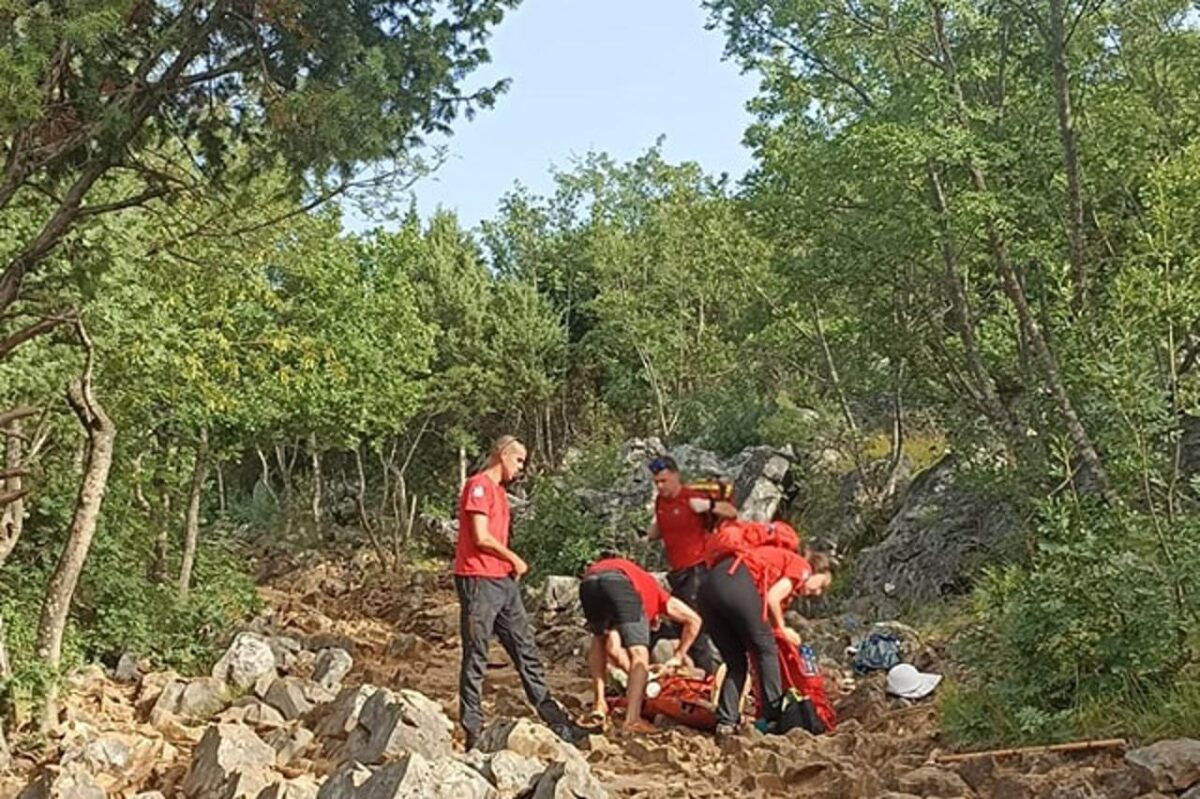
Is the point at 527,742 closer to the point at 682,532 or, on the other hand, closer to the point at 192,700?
the point at 682,532

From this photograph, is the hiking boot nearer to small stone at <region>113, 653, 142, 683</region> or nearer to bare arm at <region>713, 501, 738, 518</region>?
bare arm at <region>713, 501, 738, 518</region>

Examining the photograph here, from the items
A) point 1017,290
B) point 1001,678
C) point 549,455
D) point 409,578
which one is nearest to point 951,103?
point 1017,290

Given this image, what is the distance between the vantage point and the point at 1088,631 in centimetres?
658

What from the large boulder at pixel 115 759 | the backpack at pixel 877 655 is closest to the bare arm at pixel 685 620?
the backpack at pixel 877 655

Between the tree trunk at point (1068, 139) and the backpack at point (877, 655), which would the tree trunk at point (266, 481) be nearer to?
the backpack at point (877, 655)

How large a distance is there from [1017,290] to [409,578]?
12.4 m

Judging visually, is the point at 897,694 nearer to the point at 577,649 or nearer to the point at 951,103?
the point at 577,649

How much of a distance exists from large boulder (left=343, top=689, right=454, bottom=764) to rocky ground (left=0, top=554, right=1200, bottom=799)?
0.04 feet

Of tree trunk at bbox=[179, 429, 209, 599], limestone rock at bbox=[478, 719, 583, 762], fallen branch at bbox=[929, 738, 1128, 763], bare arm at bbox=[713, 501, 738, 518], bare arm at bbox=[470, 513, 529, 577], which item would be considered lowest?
fallen branch at bbox=[929, 738, 1128, 763]

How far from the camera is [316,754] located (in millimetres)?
7695

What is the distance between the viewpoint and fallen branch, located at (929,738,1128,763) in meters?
5.94

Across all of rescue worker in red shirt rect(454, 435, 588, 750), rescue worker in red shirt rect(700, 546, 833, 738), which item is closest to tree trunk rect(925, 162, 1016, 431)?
rescue worker in red shirt rect(700, 546, 833, 738)

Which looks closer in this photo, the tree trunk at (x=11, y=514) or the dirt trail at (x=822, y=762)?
the dirt trail at (x=822, y=762)

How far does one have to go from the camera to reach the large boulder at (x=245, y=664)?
34.7 feet
